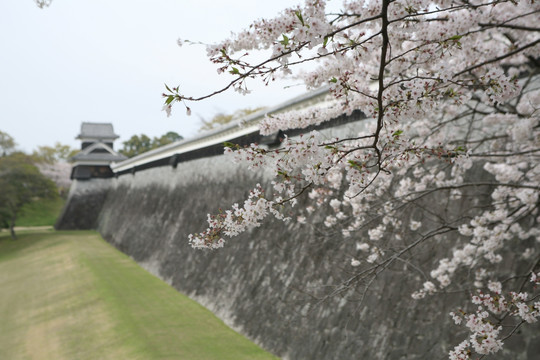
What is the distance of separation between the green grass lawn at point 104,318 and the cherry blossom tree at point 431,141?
3.52 m

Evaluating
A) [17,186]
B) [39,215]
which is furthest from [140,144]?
[17,186]

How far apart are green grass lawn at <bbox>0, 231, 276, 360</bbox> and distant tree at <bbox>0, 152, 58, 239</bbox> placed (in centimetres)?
915

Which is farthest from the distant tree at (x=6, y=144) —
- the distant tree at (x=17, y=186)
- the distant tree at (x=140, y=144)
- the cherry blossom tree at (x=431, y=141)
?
the cherry blossom tree at (x=431, y=141)

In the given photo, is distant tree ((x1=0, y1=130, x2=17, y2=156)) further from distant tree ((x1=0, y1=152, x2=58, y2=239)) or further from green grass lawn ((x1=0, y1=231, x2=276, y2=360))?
green grass lawn ((x1=0, y1=231, x2=276, y2=360))

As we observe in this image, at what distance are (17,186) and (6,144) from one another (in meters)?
6.26

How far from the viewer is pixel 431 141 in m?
6.05

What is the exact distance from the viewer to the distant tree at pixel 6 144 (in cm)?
3100

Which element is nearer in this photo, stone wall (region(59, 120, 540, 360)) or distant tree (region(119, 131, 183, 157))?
stone wall (region(59, 120, 540, 360))

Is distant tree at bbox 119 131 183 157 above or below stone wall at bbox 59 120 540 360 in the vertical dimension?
above

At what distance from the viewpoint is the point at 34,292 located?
47.9ft

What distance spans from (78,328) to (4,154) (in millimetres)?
24793

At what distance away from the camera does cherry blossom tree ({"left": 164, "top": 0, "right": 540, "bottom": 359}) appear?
263 centimetres

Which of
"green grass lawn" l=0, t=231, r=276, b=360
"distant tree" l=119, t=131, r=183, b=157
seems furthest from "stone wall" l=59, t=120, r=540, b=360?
"distant tree" l=119, t=131, r=183, b=157

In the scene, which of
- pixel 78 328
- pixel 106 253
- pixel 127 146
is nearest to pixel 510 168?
pixel 78 328
